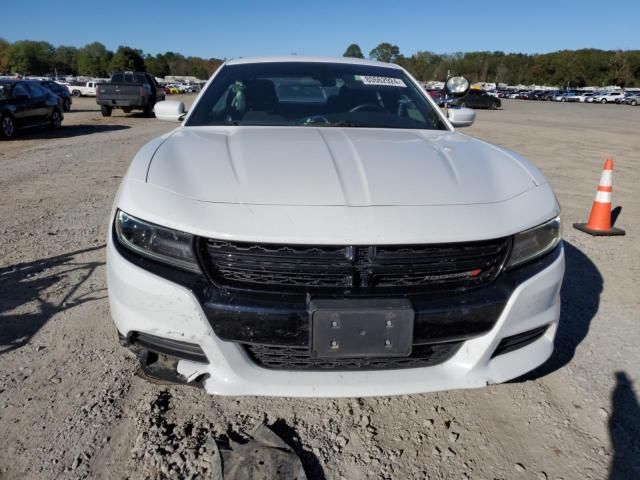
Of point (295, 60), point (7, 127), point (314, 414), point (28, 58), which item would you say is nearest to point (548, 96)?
point (7, 127)

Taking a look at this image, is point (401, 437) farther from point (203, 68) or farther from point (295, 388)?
point (203, 68)

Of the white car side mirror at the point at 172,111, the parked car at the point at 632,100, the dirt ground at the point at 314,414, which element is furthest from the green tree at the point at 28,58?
the dirt ground at the point at 314,414

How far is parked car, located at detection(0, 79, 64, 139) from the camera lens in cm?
1318

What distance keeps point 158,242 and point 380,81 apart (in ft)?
7.45

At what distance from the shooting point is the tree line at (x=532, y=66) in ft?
376

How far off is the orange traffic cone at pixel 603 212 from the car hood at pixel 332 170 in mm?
3171

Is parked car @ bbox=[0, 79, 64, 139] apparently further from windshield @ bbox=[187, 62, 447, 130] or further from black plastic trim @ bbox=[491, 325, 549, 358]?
black plastic trim @ bbox=[491, 325, 549, 358]

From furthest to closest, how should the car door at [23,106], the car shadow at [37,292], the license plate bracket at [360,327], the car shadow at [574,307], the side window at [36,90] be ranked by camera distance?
the side window at [36,90] < the car door at [23,106] < the car shadow at [37,292] < the car shadow at [574,307] < the license plate bracket at [360,327]

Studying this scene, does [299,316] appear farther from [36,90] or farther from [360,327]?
[36,90]

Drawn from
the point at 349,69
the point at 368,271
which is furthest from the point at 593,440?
the point at 349,69

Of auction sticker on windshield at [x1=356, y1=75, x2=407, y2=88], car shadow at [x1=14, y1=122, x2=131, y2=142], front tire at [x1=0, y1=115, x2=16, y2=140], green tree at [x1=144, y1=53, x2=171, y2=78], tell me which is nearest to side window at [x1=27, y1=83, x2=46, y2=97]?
car shadow at [x1=14, y1=122, x2=131, y2=142]

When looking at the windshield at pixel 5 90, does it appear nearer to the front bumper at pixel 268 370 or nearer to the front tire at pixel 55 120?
the front tire at pixel 55 120

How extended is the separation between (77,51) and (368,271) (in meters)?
175

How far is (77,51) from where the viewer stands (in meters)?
152
